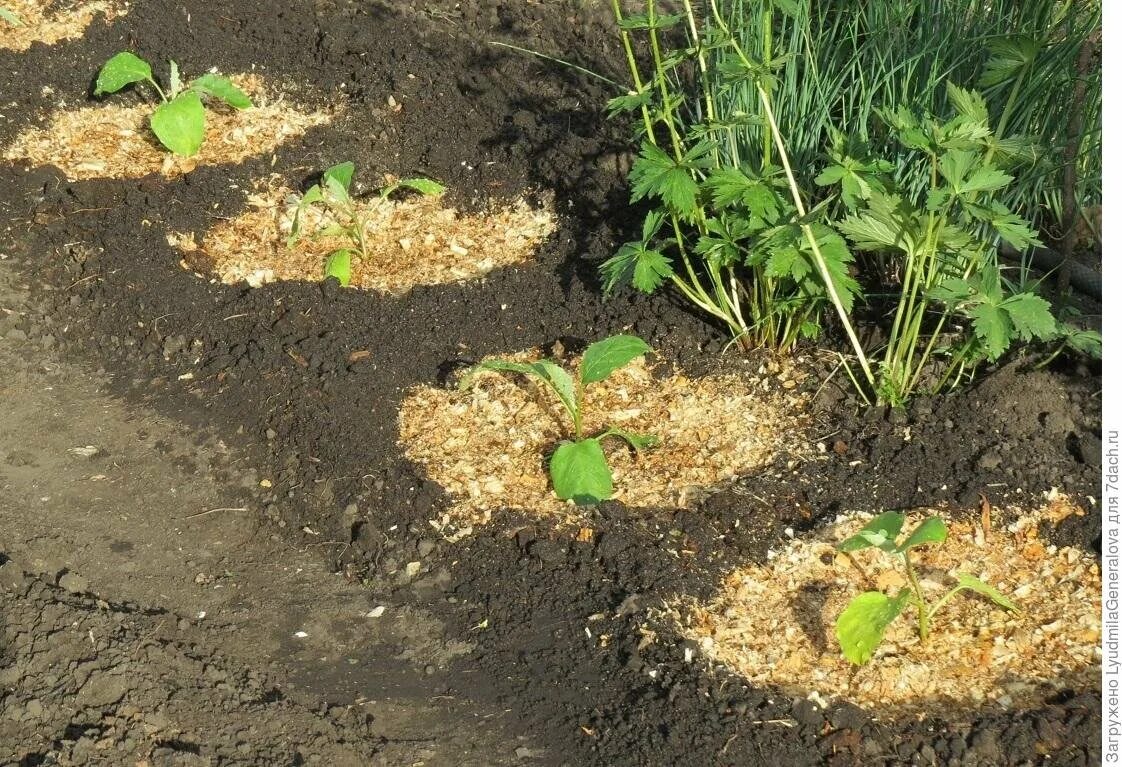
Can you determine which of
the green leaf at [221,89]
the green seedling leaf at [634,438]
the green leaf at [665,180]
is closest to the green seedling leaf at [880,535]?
the green seedling leaf at [634,438]

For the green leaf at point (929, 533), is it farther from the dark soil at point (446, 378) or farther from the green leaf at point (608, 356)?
the green leaf at point (608, 356)

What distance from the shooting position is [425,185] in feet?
14.8

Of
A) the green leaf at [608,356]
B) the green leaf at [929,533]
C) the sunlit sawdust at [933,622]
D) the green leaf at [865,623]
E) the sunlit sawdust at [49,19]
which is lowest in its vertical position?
the sunlit sawdust at [933,622]

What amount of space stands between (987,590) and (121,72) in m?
3.98

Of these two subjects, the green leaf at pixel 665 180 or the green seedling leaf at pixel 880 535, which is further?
the green leaf at pixel 665 180

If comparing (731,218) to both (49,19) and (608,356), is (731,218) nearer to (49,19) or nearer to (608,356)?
(608,356)

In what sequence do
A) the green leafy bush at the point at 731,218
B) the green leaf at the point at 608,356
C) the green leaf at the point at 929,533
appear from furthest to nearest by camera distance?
1. the green leaf at the point at 608,356
2. the green leafy bush at the point at 731,218
3. the green leaf at the point at 929,533

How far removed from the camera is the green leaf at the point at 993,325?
9.41 ft

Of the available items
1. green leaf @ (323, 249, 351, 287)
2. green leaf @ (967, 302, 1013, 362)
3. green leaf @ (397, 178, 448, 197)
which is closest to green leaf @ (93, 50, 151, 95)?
green leaf @ (397, 178, 448, 197)

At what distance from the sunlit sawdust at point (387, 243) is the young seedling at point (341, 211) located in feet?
0.13

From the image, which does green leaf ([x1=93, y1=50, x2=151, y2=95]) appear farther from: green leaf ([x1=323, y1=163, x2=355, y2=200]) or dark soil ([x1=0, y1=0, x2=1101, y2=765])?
green leaf ([x1=323, y1=163, x2=355, y2=200])

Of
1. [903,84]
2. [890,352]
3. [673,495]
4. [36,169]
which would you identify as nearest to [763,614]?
[673,495]

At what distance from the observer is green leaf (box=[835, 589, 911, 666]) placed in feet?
8.52

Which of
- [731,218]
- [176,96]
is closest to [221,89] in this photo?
[176,96]
